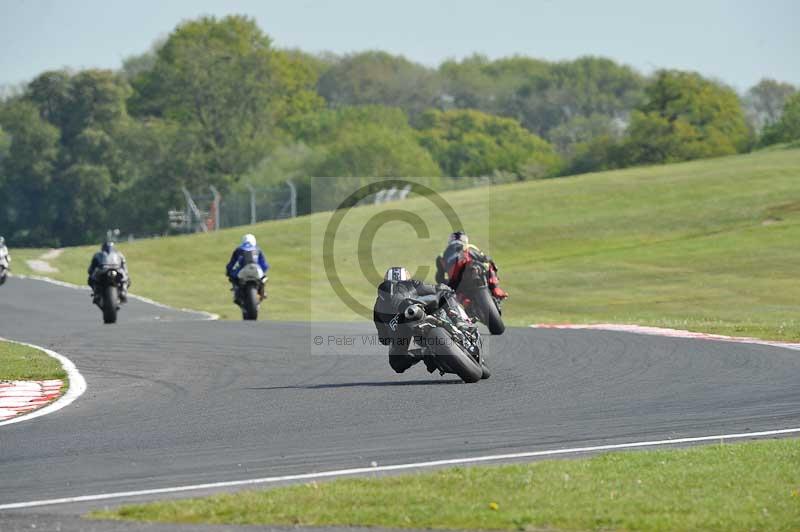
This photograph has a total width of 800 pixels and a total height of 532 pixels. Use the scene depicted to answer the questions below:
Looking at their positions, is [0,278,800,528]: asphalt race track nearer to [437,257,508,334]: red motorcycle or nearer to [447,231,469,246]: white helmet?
→ [437,257,508,334]: red motorcycle

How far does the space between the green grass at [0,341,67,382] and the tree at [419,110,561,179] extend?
336 ft

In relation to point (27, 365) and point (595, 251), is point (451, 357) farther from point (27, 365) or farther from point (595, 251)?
point (595, 251)

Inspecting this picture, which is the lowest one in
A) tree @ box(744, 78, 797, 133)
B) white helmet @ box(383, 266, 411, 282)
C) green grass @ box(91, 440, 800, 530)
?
green grass @ box(91, 440, 800, 530)

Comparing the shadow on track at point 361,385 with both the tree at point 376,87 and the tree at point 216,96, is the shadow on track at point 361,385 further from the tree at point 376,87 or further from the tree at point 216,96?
the tree at point 376,87

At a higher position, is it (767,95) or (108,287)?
(767,95)

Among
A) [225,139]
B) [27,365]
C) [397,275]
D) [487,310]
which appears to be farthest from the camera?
[225,139]

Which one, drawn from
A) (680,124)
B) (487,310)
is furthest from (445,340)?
(680,124)

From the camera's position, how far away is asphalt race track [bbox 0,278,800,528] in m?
10.5

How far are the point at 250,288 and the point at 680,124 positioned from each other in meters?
83.3

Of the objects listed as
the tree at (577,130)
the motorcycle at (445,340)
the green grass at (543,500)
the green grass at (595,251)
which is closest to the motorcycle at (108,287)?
the green grass at (595,251)

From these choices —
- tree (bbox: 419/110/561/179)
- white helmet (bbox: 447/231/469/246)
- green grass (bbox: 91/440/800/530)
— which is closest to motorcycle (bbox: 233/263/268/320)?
white helmet (bbox: 447/231/469/246)

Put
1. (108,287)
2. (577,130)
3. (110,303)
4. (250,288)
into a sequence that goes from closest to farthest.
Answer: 1. (110,303)
2. (108,287)
3. (250,288)
4. (577,130)

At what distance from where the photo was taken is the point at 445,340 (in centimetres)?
1493

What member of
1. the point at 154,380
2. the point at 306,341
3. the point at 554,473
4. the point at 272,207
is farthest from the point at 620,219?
the point at 554,473
